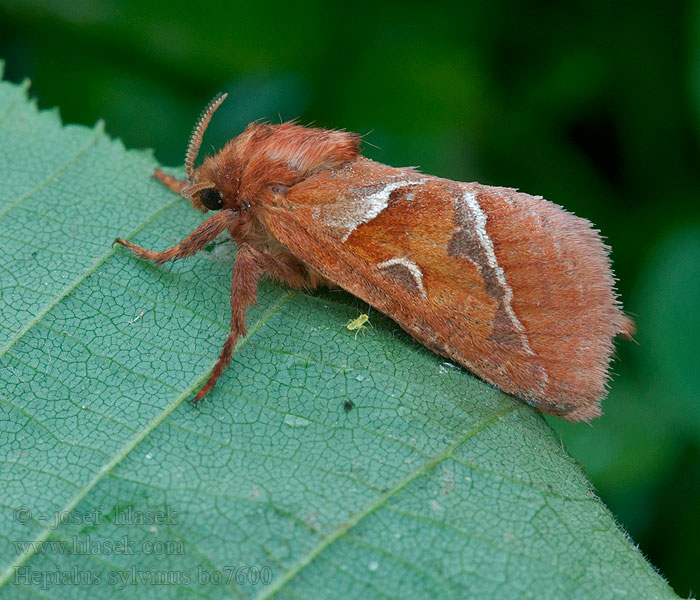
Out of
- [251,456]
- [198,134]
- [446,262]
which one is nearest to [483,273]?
[446,262]

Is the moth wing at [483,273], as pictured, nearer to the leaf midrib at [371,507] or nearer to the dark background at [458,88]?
the leaf midrib at [371,507]

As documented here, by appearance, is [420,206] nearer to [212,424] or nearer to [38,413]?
[212,424]

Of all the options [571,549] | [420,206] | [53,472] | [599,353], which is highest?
[420,206]

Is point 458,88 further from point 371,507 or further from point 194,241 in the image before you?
point 371,507

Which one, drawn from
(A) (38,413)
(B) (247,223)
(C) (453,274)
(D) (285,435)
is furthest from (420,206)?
(A) (38,413)

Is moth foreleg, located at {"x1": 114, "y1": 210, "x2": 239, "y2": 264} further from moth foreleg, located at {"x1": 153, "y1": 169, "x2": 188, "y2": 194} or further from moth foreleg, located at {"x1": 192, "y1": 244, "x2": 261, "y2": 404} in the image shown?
moth foreleg, located at {"x1": 153, "y1": 169, "x2": 188, "y2": 194}
